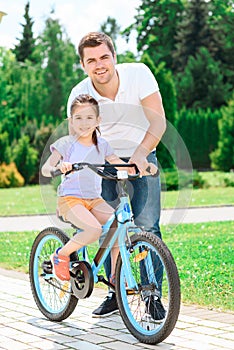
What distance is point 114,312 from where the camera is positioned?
5195 millimetres

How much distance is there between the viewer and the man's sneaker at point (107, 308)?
16.8 ft

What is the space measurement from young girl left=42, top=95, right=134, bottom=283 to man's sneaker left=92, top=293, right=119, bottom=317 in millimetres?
411

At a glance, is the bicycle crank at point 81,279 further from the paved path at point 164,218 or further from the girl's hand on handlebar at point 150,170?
the paved path at point 164,218

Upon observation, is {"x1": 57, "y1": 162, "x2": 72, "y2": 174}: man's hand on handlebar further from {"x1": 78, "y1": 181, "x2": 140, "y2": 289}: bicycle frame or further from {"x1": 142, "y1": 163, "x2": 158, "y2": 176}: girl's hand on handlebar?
{"x1": 142, "y1": 163, "x2": 158, "y2": 176}: girl's hand on handlebar

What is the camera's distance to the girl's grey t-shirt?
4.74 m

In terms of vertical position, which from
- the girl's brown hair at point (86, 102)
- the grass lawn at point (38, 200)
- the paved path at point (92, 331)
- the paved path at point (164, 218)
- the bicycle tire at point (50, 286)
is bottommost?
the grass lawn at point (38, 200)

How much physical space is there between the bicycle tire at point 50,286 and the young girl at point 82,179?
21cm

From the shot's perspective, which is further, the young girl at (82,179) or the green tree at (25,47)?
the green tree at (25,47)

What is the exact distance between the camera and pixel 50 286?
533 centimetres

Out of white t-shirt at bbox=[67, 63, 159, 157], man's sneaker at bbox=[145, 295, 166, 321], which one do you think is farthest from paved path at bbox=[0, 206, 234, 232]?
man's sneaker at bbox=[145, 295, 166, 321]

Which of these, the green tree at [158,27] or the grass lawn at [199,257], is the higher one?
the green tree at [158,27]

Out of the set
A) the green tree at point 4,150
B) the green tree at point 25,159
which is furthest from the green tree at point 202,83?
the green tree at point 4,150

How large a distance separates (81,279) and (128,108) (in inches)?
46.3

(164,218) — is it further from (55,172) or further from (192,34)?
(192,34)
